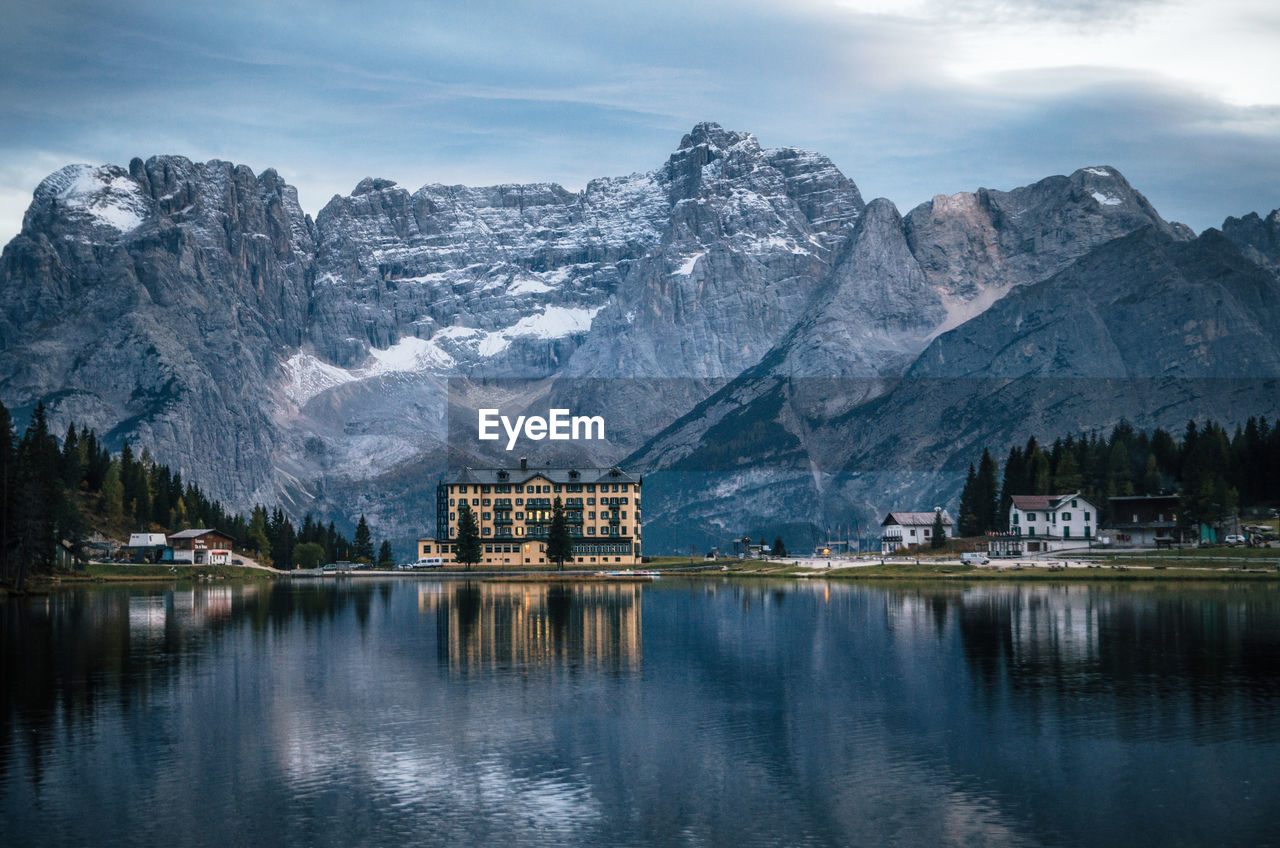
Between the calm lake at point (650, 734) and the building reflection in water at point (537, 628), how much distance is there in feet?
2.12

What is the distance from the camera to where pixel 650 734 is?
2158 inches

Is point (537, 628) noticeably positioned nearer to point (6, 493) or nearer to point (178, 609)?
point (178, 609)

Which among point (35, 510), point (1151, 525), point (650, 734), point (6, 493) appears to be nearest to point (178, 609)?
point (35, 510)

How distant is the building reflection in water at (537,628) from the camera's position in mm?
81125

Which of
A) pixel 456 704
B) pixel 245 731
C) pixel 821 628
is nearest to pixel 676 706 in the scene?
pixel 456 704

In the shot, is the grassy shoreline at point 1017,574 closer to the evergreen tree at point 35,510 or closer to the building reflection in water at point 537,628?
the evergreen tree at point 35,510

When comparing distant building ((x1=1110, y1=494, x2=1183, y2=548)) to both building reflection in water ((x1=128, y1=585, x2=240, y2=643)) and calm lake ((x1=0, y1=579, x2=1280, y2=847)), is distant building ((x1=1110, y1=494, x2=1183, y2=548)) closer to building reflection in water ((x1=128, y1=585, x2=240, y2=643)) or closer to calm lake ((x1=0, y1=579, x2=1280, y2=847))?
calm lake ((x1=0, y1=579, x2=1280, y2=847))

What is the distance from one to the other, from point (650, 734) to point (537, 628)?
50186 millimetres

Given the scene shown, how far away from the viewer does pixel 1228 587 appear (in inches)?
5384

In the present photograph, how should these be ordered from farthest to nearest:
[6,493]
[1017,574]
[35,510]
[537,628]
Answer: [1017,574]
[6,493]
[35,510]
[537,628]

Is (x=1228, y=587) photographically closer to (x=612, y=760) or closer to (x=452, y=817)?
(x=612, y=760)

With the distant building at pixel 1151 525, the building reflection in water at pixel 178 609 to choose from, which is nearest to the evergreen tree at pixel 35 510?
the building reflection in water at pixel 178 609

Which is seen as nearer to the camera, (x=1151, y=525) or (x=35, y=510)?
(x=35, y=510)

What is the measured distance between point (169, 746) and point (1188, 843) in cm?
3769
